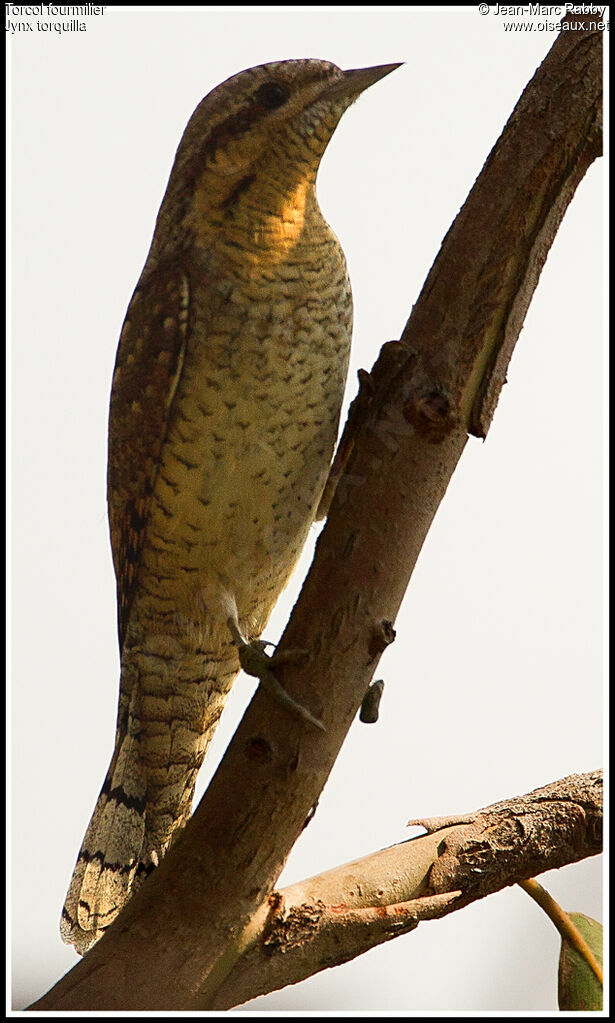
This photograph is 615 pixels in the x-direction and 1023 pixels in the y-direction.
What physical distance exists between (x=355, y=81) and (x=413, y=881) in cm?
102

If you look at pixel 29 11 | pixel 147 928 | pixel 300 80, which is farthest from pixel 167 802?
pixel 29 11

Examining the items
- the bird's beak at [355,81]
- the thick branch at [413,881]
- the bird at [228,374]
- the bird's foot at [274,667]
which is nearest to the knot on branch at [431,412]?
the bird at [228,374]

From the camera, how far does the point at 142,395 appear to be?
122cm

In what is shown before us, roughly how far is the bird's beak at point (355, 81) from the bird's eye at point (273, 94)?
5 cm

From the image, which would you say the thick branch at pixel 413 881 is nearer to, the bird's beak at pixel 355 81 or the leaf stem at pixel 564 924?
the leaf stem at pixel 564 924

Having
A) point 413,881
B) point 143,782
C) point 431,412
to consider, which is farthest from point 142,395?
point 413,881

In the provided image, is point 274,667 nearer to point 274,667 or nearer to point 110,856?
point 274,667

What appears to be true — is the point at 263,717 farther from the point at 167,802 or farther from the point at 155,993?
the point at 167,802

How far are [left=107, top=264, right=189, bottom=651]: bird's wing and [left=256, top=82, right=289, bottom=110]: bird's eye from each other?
240mm

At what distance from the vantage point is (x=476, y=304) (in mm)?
1045

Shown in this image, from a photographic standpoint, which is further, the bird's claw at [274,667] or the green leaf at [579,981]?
the green leaf at [579,981]

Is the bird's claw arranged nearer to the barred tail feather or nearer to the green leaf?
the barred tail feather

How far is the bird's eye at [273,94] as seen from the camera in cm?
117

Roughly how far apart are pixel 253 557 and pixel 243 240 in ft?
1.39
